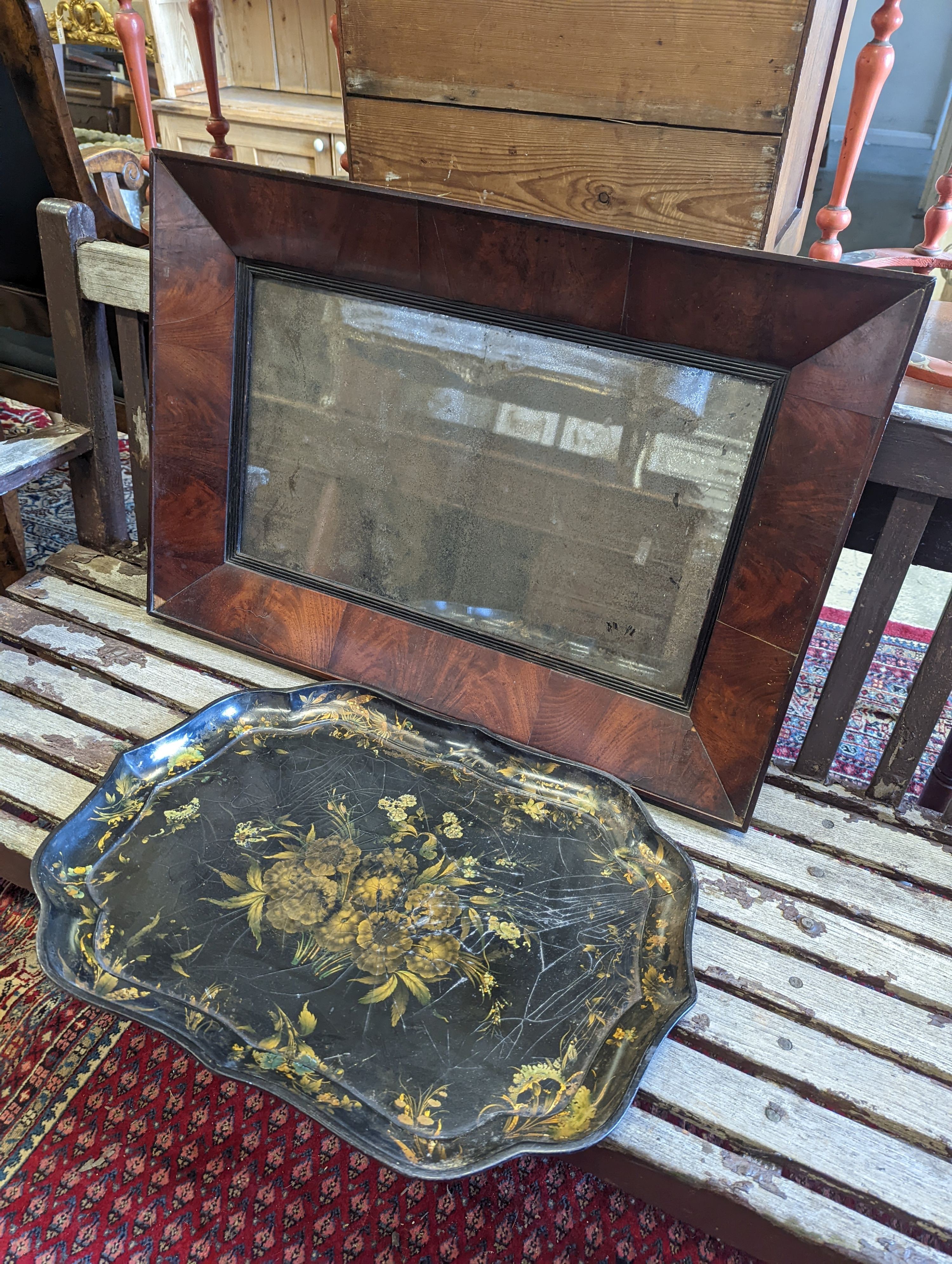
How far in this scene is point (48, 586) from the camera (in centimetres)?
135

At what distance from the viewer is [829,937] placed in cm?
92

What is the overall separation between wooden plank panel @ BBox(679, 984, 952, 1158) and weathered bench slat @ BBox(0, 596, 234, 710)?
27.7 inches

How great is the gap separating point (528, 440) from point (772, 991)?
0.64 metres

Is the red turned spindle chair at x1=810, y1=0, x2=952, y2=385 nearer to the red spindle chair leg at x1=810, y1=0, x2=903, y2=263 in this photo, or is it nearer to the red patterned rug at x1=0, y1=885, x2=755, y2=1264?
the red spindle chair leg at x1=810, y1=0, x2=903, y2=263

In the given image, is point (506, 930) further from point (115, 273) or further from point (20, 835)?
point (115, 273)

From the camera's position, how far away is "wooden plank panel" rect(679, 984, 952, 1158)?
30.2 inches

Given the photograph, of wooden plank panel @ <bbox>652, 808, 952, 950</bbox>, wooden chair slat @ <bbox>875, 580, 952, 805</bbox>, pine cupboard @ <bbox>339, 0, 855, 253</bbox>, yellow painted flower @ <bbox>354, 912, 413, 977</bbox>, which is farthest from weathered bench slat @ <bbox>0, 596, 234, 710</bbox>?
wooden chair slat @ <bbox>875, 580, 952, 805</bbox>

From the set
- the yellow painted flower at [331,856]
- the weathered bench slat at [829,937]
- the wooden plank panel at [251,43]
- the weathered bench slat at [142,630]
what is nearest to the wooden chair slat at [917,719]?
the weathered bench slat at [829,937]

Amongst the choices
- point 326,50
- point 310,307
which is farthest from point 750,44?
point 326,50

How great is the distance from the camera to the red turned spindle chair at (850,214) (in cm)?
107

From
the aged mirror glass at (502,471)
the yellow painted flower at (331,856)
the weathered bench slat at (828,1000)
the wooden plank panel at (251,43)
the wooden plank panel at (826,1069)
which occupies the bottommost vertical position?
the wooden plank panel at (826,1069)

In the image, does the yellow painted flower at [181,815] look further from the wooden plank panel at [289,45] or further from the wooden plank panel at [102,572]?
the wooden plank panel at [289,45]

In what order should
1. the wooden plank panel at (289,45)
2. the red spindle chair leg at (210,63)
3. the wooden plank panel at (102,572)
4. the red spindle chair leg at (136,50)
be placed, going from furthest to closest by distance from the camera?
the wooden plank panel at (289,45) → the red spindle chair leg at (136,50) → the red spindle chair leg at (210,63) → the wooden plank panel at (102,572)

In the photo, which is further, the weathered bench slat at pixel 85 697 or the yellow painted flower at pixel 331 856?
the weathered bench slat at pixel 85 697
